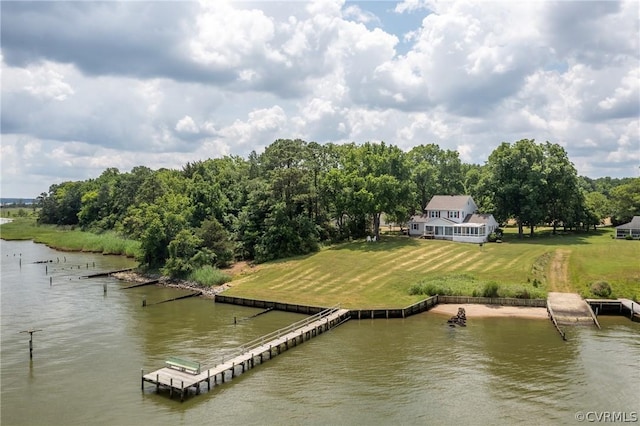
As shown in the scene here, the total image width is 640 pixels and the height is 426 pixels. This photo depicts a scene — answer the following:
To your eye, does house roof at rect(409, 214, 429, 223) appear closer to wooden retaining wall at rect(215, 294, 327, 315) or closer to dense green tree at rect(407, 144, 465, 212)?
dense green tree at rect(407, 144, 465, 212)

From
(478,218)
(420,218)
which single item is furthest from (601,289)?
(420,218)

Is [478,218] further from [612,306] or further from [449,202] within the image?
[612,306]

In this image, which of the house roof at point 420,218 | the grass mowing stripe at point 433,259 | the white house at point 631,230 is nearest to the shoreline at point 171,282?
the grass mowing stripe at point 433,259

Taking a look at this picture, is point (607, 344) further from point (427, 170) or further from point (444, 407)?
point (427, 170)

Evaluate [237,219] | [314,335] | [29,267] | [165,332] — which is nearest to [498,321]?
[314,335]

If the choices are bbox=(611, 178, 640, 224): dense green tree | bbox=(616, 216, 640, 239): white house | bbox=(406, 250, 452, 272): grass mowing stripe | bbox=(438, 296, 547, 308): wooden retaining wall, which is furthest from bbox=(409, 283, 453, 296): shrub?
bbox=(611, 178, 640, 224): dense green tree
